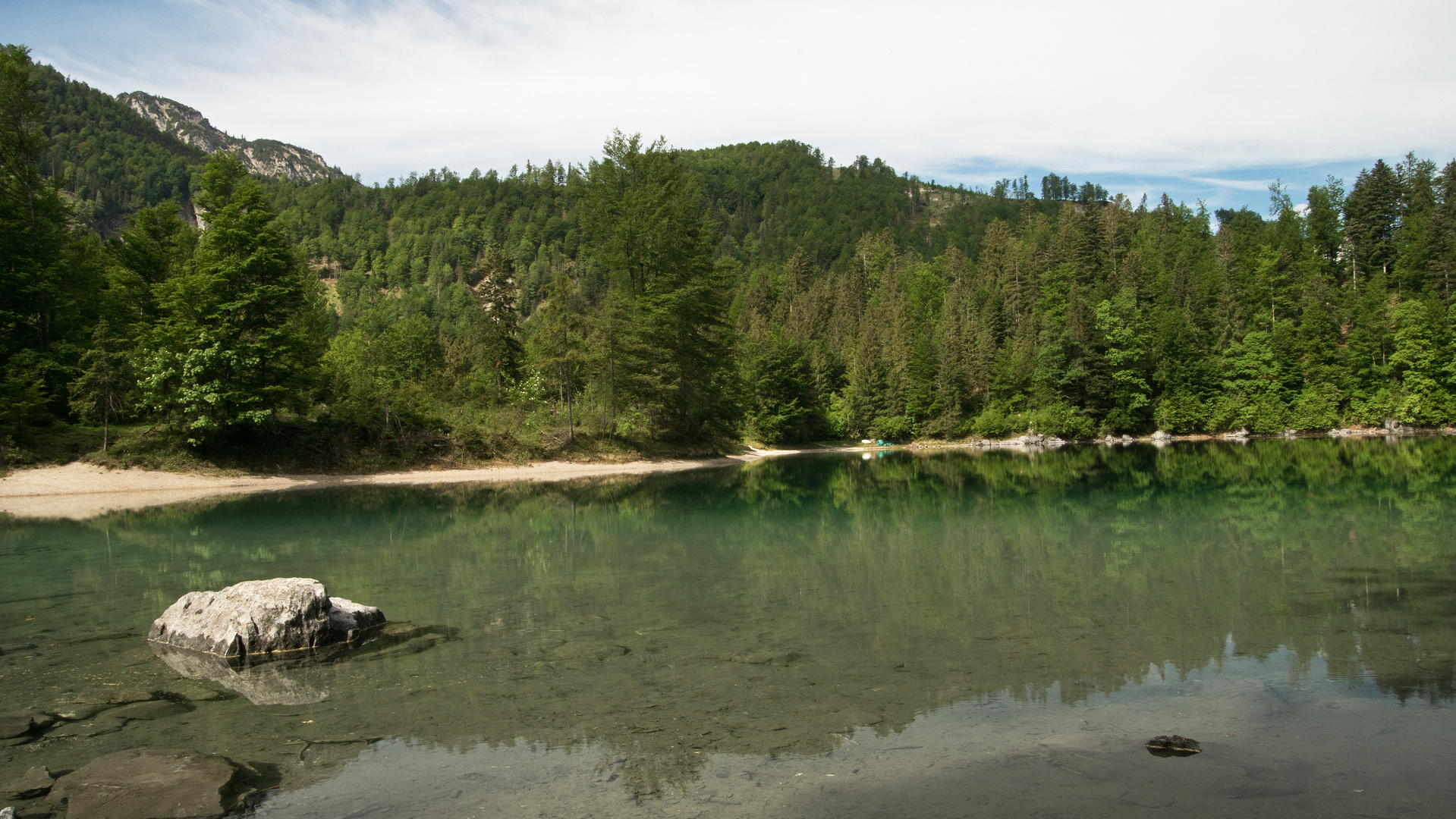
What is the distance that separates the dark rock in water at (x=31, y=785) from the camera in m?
6.09

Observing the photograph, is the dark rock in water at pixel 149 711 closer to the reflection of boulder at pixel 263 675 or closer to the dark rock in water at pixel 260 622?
the reflection of boulder at pixel 263 675

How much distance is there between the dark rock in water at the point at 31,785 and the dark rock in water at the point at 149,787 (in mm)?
81

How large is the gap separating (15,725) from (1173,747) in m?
10.4

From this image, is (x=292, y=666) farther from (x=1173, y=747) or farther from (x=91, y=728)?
(x=1173, y=747)

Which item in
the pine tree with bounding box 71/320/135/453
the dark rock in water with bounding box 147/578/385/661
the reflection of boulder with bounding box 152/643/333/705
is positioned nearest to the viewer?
the reflection of boulder with bounding box 152/643/333/705

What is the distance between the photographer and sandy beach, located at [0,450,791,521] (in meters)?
27.2

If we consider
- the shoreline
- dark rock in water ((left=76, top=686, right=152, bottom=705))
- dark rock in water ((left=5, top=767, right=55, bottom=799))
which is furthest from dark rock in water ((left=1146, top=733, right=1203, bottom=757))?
the shoreline

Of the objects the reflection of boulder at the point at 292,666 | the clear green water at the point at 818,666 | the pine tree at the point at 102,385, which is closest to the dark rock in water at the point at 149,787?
the clear green water at the point at 818,666

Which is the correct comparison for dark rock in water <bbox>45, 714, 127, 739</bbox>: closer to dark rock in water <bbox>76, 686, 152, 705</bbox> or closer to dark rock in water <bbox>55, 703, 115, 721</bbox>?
dark rock in water <bbox>55, 703, 115, 721</bbox>

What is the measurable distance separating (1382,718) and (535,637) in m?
9.01

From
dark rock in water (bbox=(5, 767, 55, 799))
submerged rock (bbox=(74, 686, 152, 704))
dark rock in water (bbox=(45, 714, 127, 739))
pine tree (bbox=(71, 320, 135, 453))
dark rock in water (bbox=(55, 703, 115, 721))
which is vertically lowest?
submerged rock (bbox=(74, 686, 152, 704))

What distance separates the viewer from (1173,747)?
655 centimetres

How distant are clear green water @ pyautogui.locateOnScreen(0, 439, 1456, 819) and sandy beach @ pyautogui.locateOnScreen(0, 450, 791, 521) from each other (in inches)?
300

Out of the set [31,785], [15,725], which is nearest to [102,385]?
[15,725]
